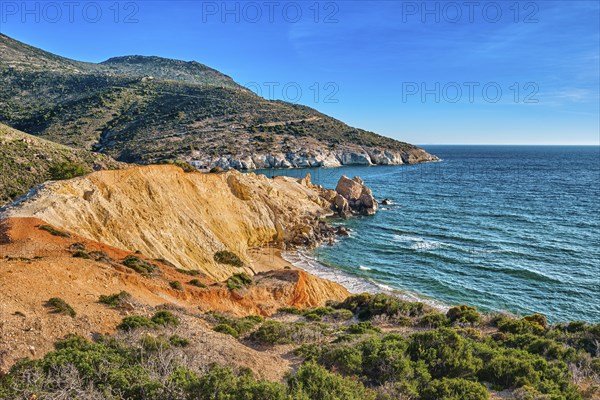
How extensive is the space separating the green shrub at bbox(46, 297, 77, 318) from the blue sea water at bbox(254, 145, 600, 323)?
23.9m

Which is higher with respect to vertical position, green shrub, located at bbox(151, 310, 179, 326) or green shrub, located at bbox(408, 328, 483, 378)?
green shrub, located at bbox(151, 310, 179, 326)

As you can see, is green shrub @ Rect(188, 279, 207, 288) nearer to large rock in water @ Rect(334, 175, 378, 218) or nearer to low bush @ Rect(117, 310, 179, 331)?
low bush @ Rect(117, 310, 179, 331)

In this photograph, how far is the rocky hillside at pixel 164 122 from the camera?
10656cm

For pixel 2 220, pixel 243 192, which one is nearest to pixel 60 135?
pixel 243 192

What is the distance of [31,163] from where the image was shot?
4144 cm

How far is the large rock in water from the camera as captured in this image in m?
59.6

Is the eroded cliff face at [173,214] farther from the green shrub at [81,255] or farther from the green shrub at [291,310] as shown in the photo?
the green shrub at [291,310]

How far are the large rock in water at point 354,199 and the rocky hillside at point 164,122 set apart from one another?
51.8 metres

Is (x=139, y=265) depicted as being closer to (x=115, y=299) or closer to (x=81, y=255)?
(x=81, y=255)

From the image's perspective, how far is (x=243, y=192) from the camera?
147 feet

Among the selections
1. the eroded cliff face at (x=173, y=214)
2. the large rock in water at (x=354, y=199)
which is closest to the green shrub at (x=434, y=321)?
the eroded cliff face at (x=173, y=214)

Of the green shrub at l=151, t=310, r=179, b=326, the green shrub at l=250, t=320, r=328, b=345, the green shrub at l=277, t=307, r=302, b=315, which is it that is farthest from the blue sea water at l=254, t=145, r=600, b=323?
the green shrub at l=151, t=310, r=179, b=326

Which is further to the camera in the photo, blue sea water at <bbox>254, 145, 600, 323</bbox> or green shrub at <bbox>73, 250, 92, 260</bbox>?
blue sea water at <bbox>254, 145, 600, 323</bbox>

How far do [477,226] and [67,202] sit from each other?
45314 mm
